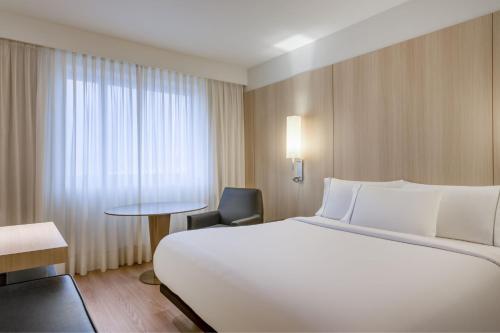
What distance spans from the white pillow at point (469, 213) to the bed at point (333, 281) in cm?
7

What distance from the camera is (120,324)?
7.50ft

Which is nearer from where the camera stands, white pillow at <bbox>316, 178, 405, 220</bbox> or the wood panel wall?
the wood panel wall

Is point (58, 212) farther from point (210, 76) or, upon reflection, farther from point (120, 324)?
point (210, 76)

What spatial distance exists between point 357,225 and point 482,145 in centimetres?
112

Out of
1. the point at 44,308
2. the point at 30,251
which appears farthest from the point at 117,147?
the point at 44,308

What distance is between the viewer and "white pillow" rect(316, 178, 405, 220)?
9.26ft

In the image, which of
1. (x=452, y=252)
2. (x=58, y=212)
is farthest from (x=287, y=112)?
(x=58, y=212)

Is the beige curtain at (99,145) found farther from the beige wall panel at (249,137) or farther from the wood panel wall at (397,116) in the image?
the wood panel wall at (397,116)

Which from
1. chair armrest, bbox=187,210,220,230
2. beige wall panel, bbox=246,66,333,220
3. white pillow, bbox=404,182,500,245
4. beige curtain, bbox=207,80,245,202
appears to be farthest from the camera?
beige curtain, bbox=207,80,245,202

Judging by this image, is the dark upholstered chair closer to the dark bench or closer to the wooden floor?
the wooden floor

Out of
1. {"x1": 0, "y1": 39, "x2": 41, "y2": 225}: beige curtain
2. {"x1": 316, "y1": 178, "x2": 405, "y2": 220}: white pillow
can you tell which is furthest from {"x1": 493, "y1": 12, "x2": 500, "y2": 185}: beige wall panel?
{"x1": 0, "y1": 39, "x2": 41, "y2": 225}: beige curtain

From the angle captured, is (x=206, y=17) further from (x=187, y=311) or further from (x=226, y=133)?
(x=187, y=311)

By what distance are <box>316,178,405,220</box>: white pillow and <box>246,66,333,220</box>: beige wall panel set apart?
47 centimetres

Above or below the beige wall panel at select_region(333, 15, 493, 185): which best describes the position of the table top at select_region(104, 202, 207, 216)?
below
